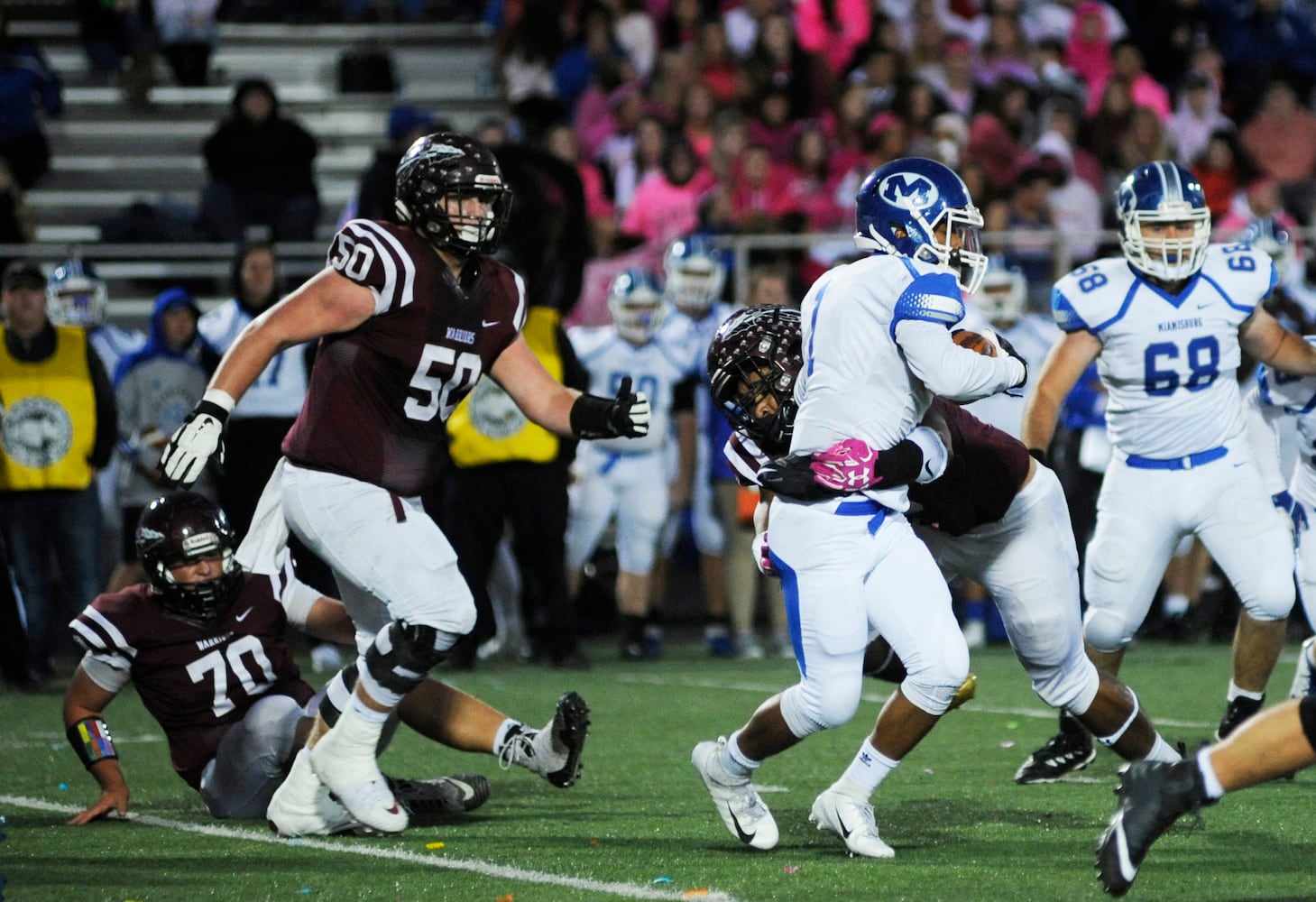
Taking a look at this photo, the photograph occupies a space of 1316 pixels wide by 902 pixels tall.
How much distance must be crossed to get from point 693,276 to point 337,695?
5407 millimetres

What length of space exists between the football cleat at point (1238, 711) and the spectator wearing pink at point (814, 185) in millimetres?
5973

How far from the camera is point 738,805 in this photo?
4.74 m

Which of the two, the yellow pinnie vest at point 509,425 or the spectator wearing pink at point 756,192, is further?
the spectator wearing pink at point 756,192

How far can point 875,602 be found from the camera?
15.0 ft

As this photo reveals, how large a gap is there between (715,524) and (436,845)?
5396mm

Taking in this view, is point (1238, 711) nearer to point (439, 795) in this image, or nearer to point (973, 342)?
point (973, 342)

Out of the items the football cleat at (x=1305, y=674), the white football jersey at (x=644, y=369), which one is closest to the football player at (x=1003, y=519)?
the football cleat at (x=1305, y=674)

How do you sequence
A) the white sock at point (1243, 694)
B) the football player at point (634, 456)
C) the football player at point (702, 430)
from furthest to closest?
the football player at point (702, 430) → the football player at point (634, 456) → the white sock at point (1243, 694)

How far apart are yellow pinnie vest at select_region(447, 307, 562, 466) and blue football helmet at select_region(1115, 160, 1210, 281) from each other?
12.3 feet

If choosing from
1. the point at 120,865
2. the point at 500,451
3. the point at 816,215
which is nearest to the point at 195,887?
the point at 120,865

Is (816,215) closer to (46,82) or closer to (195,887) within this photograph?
(46,82)

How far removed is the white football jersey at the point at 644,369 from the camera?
32.0 feet

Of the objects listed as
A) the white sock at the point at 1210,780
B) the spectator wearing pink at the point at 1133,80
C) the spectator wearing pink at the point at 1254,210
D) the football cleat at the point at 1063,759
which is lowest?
the football cleat at the point at 1063,759

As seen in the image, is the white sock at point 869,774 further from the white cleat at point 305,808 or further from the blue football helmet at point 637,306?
the blue football helmet at point 637,306
